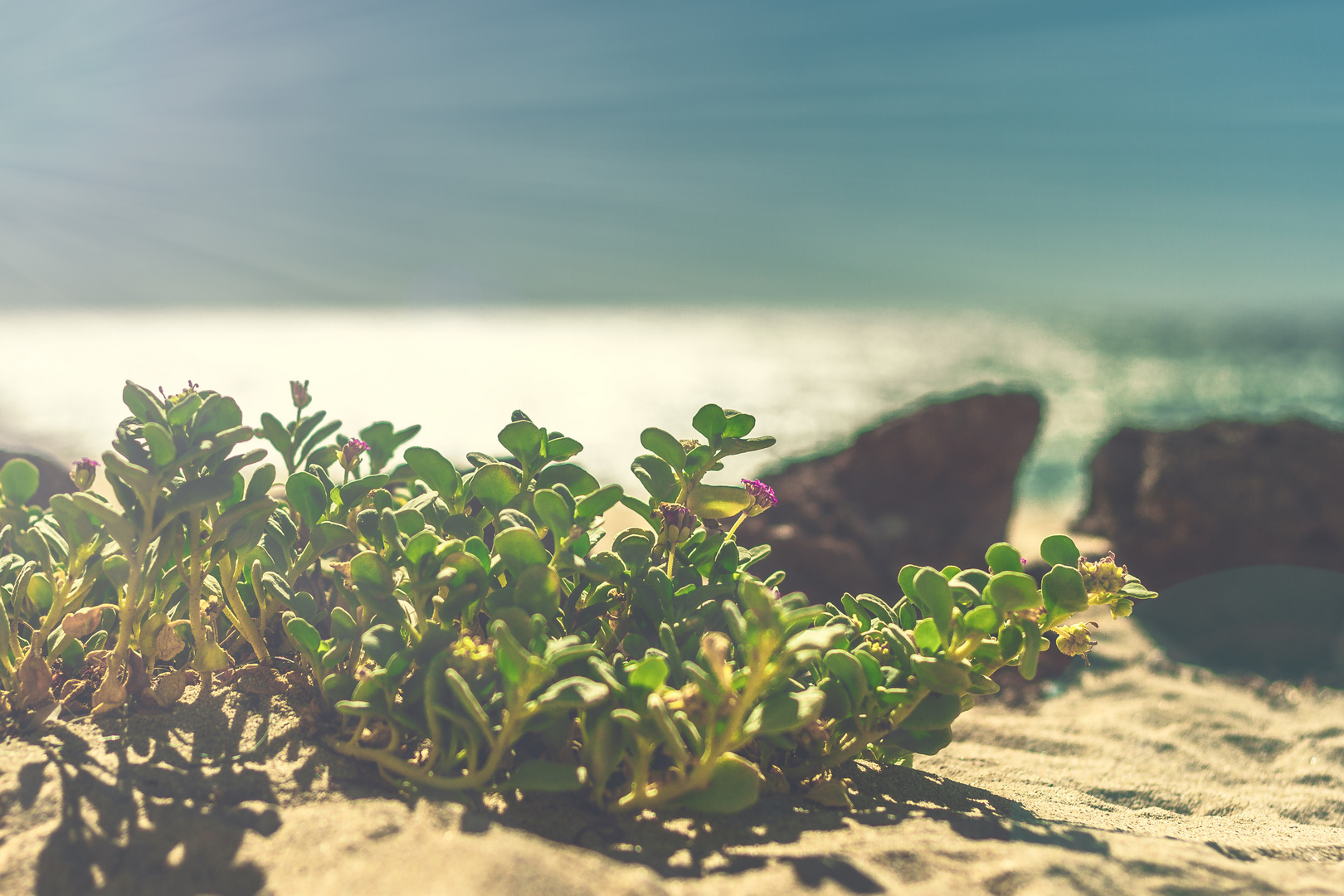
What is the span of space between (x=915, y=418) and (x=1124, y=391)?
18974 mm

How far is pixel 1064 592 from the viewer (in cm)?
192

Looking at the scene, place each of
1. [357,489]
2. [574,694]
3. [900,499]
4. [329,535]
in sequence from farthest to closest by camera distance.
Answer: [900,499]
[357,489]
[329,535]
[574,694]

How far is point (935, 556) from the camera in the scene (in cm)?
545

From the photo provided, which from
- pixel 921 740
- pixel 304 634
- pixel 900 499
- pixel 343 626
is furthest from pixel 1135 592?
pixel 900 499

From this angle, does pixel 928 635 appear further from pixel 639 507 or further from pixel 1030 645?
pixel 639 507

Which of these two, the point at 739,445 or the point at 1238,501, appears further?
the point at 1238,501

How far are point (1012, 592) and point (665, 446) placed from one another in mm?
958

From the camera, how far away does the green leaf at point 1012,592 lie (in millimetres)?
1850

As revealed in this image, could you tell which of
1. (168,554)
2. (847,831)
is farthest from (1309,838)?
(168,554)

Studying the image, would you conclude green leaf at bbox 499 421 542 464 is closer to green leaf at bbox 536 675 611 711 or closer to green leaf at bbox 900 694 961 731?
green leaf at bbox 536 675 611 711

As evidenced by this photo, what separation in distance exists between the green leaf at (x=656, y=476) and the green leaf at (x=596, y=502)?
21 cm

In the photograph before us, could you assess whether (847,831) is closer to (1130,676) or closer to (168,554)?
(168,554)

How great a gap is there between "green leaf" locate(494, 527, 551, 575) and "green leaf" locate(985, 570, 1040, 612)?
1062 mm

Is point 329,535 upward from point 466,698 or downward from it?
upward
